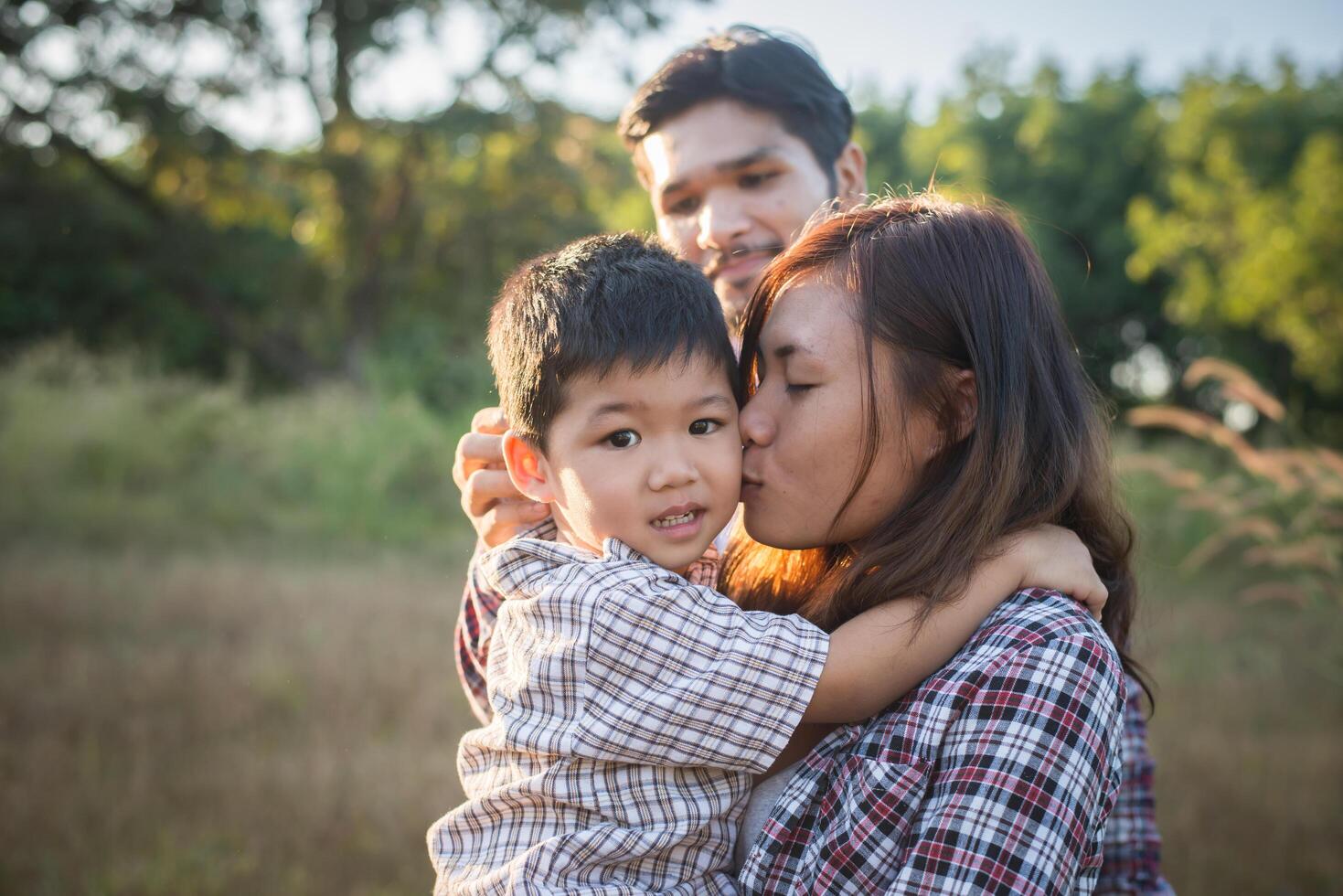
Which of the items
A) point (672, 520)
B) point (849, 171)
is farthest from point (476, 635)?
point (849, 171)

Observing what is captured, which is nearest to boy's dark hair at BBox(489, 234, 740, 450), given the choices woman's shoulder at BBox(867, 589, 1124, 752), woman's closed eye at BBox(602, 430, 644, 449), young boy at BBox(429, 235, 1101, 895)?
young boy at BBox(429, 235, 1101, 895)

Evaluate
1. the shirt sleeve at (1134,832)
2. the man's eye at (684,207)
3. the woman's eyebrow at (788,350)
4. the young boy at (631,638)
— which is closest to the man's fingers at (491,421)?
the young boy at (631,638)

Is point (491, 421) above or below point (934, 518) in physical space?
above

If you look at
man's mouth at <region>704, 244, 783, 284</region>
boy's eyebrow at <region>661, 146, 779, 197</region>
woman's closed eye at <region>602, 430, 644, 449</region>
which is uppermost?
boy's eyebrow at <region>661, 146, 779, 197</region>

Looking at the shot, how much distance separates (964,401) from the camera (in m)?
1.84

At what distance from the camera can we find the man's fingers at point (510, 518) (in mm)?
2164

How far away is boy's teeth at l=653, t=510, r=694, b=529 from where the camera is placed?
5.99ft

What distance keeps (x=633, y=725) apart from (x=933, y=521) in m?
0.60

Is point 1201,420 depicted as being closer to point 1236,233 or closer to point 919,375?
point 919,375

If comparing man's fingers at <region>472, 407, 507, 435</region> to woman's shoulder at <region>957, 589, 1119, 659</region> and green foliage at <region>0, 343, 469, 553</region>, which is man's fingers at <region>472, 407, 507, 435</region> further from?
green foliage at <region>0, 343, 469, 553</region>

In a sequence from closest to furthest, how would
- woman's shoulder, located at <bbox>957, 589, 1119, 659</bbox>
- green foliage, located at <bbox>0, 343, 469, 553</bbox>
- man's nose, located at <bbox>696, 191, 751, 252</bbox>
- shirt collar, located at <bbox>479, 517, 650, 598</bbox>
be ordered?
woman's shoulder, located at <bbox>957, 589, 1119, 659</bbox>
shirt collar, located at <bbox>479, 517, 650, 598</bbox>
man's nose, located at <bbox>696, 191, 751, 252</bbox>
green foliage, located at <bbox>0, 343, 469, 553</bbox>

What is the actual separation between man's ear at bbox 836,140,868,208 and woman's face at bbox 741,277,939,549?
1273 mm

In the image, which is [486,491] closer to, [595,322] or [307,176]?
[595,322]

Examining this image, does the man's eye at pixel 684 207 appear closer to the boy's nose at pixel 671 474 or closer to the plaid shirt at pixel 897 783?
the boy's nose at pixel 671 474
